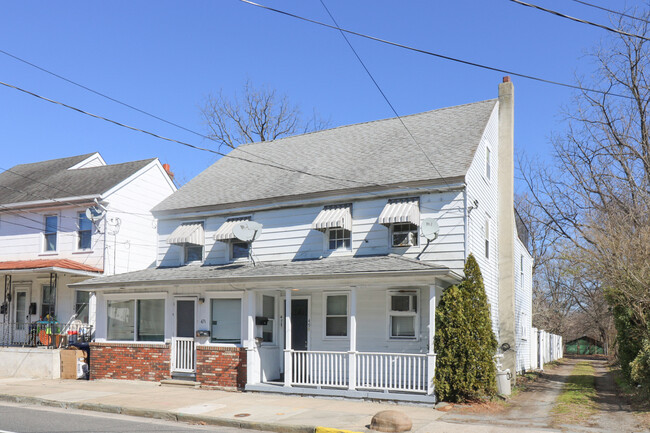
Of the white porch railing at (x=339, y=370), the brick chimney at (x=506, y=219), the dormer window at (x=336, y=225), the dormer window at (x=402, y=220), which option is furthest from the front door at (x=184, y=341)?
the brick chimney at (x=506, y=219)

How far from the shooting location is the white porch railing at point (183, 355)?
16797mm

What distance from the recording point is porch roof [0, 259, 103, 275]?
19.8 meters

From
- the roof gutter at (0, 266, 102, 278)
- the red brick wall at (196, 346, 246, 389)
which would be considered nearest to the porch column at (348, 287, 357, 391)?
the red brick wall at (196, 346, 246, 389)

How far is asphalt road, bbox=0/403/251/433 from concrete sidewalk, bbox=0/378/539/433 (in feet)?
1.20

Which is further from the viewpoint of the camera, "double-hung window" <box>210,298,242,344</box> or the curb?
"double-hung window" <box>210,298,242,344</box>

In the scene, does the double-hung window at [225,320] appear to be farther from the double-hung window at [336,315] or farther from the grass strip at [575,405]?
the grass strip at [575,405]

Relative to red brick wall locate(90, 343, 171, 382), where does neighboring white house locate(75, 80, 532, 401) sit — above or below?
above

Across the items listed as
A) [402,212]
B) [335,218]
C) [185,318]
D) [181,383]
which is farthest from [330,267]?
[181,383]

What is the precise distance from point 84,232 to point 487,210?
14.3 meters

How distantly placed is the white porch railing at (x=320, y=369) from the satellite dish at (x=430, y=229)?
3.58 metres

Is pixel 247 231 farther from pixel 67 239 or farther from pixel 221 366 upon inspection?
pixel 67 239

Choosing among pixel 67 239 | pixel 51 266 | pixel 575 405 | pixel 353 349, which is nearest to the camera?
pixel 575 405

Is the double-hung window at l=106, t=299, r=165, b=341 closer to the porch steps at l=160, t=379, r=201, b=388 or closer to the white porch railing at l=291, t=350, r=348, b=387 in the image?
the porch steps at l=160, t=379, r=201, b=388

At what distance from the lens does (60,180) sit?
80.1ft
